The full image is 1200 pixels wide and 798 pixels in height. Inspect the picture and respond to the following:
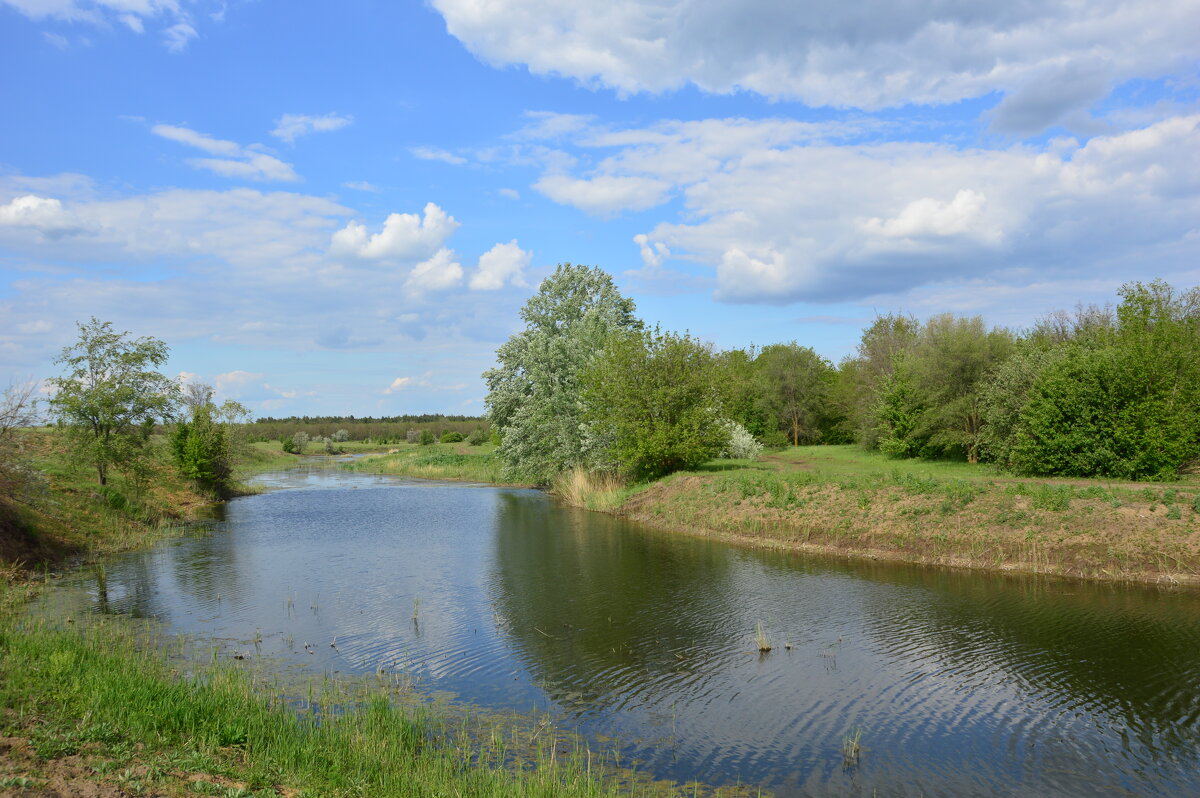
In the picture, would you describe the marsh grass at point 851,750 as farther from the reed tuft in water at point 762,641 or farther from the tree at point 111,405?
the tree at point 111,405

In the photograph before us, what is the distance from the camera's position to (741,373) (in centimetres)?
6706

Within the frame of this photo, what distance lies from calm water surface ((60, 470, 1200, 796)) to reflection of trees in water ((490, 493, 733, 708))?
3.6 inches

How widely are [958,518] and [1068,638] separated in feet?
28.1

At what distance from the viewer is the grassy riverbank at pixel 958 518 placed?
1948cm

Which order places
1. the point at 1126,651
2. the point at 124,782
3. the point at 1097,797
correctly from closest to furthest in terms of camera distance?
the point at 124,782
the point at 1097,797
the point at 1126,651

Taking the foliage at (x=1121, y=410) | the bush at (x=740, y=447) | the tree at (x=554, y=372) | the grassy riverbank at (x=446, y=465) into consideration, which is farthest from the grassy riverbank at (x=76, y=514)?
the foliage at (x=1121, y=410)

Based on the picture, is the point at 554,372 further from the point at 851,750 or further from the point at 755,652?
the point at 851,750

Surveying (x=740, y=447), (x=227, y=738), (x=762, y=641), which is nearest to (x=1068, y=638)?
(x=762, y=641)

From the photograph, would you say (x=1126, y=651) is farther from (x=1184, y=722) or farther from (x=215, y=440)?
(x=215, y=440)

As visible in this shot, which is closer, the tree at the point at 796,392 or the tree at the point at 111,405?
the tree at the point at 111,405

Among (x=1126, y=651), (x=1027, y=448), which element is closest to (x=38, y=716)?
(x=1126, y=651)

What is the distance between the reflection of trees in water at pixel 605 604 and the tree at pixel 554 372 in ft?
41.1

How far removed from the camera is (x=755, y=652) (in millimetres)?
13984

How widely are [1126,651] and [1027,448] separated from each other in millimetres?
17372
